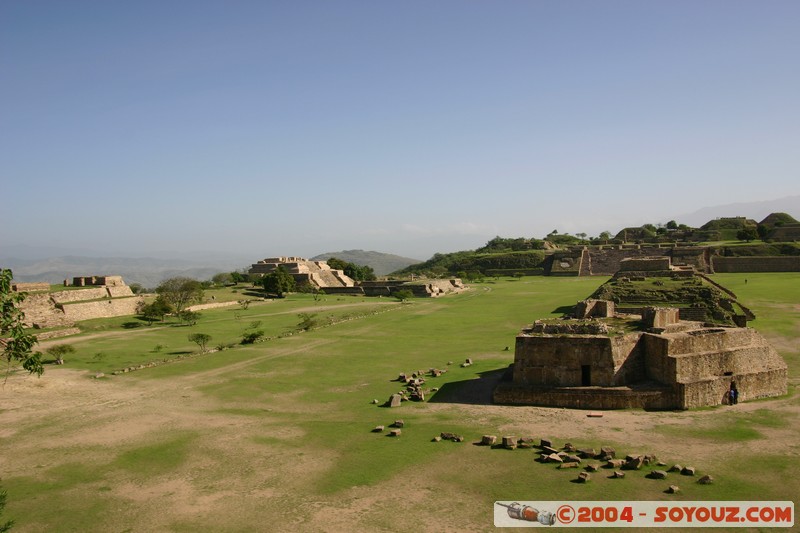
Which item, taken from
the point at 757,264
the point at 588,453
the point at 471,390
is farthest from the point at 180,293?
the point at 757,264

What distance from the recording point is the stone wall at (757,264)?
60.5m

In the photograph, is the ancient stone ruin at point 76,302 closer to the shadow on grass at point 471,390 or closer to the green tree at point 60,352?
the green tree at point 60,352

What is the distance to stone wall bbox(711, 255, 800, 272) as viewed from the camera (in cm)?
6051

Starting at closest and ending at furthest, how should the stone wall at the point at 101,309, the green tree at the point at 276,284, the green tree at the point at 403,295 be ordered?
the stone wall at the point at 101,309 < the green tree at the point at 403,295 < the green tree at the point at 276,284

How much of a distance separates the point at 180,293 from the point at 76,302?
25.3 feet

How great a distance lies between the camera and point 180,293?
48094 millimetres

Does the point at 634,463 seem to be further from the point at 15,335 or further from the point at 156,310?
the point at 156,310

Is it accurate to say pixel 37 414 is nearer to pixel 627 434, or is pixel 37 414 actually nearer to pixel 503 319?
pixel 627 434

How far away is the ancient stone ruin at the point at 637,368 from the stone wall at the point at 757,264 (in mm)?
49425

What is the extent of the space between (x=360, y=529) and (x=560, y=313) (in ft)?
97.5

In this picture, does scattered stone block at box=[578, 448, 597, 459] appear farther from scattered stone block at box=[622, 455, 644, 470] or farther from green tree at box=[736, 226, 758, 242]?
green tree at box=[736, 226, 758, 242]

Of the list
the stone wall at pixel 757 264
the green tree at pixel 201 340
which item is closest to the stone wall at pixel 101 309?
the green tree at pixel 201 340

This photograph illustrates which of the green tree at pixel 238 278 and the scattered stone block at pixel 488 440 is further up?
the green tree at pixel 238 278

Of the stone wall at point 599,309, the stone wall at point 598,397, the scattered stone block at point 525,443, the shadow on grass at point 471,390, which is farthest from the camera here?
the stone wall at point 599,309
